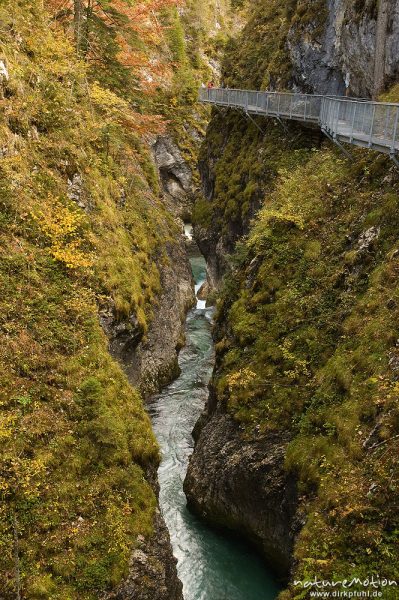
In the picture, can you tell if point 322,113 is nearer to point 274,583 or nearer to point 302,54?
point 302,54

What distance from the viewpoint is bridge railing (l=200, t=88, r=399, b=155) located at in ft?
42.7

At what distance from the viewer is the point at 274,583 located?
554 inches

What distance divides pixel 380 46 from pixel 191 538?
19.8 metres

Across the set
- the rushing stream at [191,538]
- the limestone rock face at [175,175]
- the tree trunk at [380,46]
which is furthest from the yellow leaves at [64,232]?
the limestone rock face at [175,175]

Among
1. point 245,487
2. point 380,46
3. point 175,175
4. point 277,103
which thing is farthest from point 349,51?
point 175,175

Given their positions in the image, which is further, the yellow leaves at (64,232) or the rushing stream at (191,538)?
the yellow leaves at (64,232)

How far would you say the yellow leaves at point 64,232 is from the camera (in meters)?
14.2

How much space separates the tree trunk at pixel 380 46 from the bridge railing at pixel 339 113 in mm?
1014

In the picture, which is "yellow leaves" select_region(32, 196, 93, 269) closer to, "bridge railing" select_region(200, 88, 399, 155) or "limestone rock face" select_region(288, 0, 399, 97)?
"bridge railing" select_region(200, 88, 399, 155)

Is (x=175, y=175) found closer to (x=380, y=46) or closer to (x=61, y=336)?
(x=380, y=46)

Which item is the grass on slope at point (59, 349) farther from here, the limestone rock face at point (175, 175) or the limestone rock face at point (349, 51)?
the limestone rock face at point (175, 175)

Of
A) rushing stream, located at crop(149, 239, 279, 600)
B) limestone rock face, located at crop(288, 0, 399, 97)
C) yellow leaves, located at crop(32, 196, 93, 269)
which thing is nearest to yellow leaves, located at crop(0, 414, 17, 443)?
yellow leaves, located at crop(32, 196, 93, 269)

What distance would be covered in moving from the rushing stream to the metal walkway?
42.6 ft

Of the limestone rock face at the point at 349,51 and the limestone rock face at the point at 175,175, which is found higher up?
the limestone rock face at the point at 349,51
